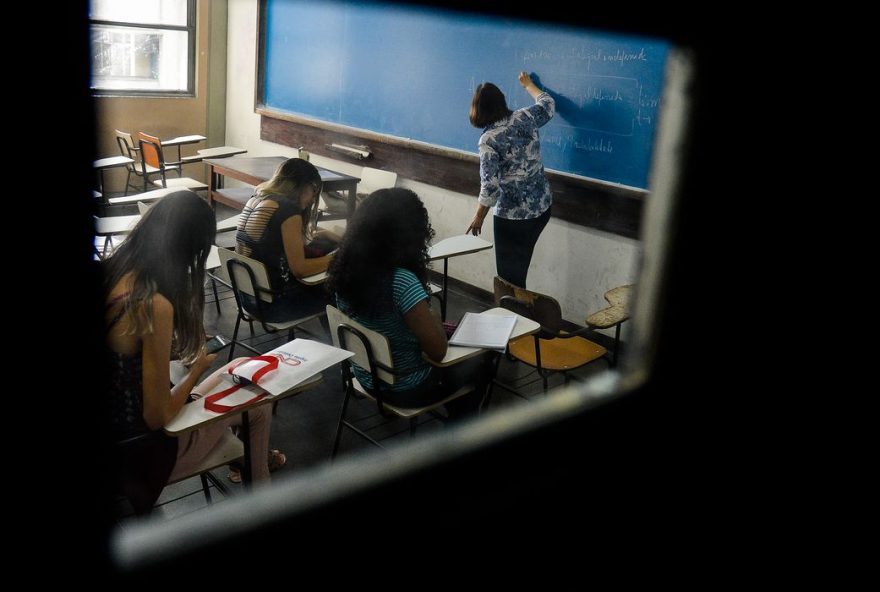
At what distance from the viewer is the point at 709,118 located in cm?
94

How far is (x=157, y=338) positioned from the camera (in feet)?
6.11

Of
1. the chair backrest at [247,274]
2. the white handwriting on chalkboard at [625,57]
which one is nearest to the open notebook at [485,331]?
the chair backrest at [247,274]

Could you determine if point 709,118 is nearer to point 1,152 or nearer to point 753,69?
point 753,69

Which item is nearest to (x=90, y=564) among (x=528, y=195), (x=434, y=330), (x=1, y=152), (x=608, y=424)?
(x=1, y=152)

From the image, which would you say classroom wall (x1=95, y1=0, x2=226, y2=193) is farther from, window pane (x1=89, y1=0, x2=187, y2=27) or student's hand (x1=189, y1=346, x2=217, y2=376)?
student's hand (x1=189, y1=346, x2=217, y2=376)

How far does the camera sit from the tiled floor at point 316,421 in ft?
8.68

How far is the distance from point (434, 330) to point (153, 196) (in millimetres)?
2723

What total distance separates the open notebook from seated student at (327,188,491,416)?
0.40ft

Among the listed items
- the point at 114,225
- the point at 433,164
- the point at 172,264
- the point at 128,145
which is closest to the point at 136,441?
the point at 172,264

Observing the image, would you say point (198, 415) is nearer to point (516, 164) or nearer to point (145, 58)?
point (516, 164)

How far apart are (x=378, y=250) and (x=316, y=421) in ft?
3.47

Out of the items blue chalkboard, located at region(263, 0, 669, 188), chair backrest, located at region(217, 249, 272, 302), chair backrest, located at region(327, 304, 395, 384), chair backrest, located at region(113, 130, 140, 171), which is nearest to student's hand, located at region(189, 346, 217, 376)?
A: chair backrest, located at region(327, 304, 395, 384)

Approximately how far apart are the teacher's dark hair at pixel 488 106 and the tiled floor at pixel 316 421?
1.34 metres

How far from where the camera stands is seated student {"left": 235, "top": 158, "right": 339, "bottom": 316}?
3.33 metres
